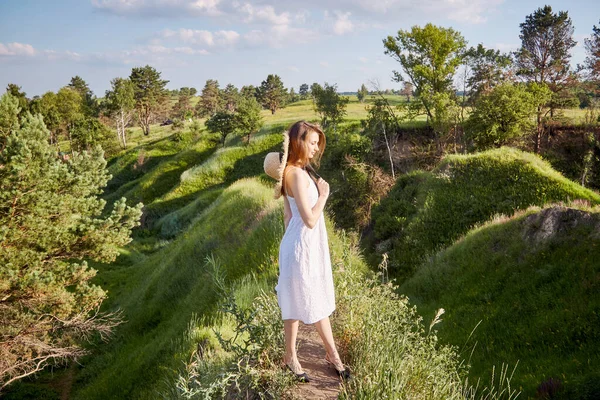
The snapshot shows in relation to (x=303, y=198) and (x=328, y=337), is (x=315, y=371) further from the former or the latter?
(x=303, y=198)

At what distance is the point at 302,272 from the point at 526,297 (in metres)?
8.50

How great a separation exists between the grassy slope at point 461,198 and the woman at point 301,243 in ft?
44.5

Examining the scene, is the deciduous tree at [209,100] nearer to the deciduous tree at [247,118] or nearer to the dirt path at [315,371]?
the deciduous tree at [247,118]

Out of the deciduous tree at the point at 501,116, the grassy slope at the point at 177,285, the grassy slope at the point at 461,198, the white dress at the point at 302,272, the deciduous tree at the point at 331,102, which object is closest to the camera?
the white dress at the point at 302,272

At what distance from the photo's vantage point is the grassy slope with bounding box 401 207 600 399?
7410mm

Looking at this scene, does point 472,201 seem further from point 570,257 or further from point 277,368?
point 277,368

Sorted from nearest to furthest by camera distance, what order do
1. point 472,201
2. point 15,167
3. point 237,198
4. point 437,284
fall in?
point 15,167, point 437,284, point 472,201, point 237,198

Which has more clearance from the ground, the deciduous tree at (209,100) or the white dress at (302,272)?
the deciduous tree at (209,100)

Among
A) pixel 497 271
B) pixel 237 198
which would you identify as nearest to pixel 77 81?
pixel 237 198

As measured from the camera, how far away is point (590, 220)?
444 inches

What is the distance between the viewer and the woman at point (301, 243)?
4.18m

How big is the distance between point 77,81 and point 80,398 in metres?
118

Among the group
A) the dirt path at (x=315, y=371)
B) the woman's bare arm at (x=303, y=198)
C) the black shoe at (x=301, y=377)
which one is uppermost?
the woman's bare arm at (x=303, y=198)

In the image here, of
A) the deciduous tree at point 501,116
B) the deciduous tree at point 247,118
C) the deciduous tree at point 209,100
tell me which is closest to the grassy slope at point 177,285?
the deciduous tree at point 247,118
